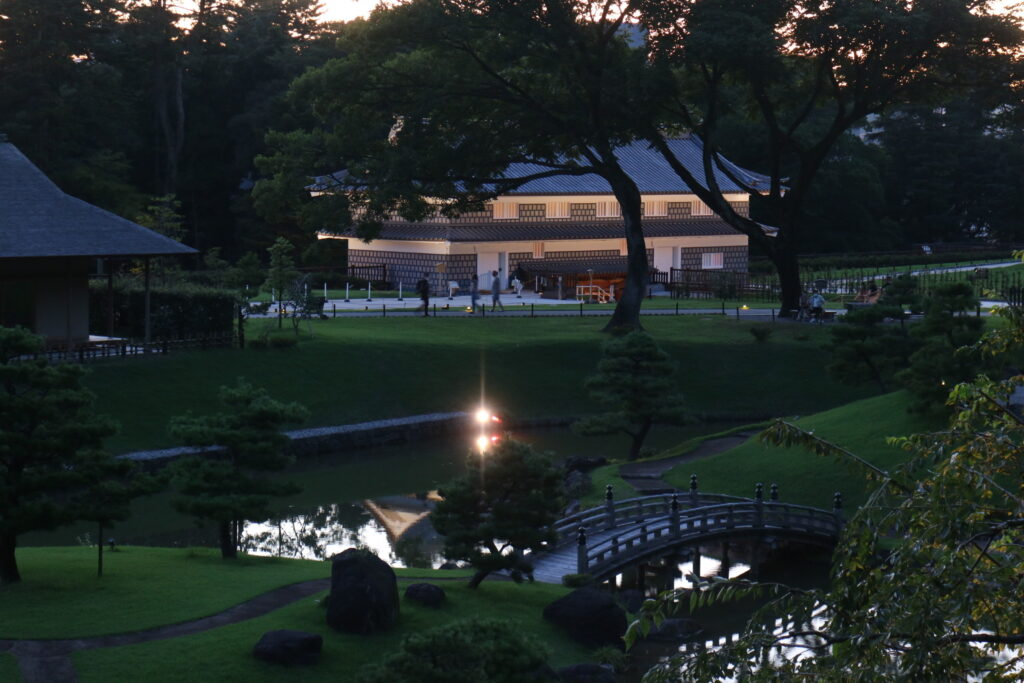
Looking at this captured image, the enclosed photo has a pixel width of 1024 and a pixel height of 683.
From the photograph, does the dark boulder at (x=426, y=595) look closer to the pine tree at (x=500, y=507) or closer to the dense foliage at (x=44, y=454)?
the pine tree at (x=500, y=507)

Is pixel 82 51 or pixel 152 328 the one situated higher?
pixel 82 51

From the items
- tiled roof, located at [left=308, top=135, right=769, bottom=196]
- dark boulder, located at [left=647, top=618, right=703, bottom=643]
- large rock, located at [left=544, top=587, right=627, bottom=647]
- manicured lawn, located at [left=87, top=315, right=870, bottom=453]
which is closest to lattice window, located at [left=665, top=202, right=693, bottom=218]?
tiled roof, located at [left=308, top=135, right=769, bottom=196]

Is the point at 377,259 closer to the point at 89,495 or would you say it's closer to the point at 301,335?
the point at 301,335

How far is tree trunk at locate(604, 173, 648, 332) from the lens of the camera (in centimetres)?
4634

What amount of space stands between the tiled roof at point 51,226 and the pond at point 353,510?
294 inches

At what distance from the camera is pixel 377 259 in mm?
64875

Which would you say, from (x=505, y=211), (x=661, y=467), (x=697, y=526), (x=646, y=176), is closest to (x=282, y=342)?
(x=661, y=467)

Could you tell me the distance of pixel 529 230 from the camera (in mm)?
62500

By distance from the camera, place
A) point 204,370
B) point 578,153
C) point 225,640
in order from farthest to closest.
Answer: point 578,153 < point 204,370 < point 225,640

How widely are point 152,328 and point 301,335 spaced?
15.9 ft

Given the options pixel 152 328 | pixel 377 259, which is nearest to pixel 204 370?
pixel 152 328

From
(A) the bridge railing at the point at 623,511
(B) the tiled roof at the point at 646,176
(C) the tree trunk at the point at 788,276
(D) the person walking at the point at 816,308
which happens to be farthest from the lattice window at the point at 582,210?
(A) the bridge railing at the point at 623,511

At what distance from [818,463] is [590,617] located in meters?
13.0

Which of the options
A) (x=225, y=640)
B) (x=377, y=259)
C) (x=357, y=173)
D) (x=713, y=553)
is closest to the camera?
(x=225, y=640)
